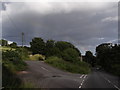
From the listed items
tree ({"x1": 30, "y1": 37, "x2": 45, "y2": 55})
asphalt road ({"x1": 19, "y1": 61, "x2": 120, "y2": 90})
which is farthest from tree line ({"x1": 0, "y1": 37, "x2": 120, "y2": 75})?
asphalt road ({"x1": 19, "y1": 61, "x2": 120, "y2": 90})

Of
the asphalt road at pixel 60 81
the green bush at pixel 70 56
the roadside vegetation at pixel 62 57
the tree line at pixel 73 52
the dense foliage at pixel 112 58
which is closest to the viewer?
the asphalt road at pixel 60 81

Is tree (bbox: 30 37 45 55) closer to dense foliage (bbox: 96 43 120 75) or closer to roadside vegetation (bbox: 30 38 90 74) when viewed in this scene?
roadside vegetation (bbox: 30 38 90 74)

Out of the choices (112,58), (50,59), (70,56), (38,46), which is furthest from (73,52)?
(38,46)

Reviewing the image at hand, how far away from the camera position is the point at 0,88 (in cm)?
1191

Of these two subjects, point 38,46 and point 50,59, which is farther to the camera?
point 38,46

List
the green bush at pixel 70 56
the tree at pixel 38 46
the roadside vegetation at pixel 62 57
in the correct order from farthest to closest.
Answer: the tree at pixel 38 46, the green bush at pixel 70 56, the roadside vegetation at pixel 62 57

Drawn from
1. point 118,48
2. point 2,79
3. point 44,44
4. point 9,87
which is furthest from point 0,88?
point 44,44

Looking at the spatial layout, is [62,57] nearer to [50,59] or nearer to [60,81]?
[50,59]

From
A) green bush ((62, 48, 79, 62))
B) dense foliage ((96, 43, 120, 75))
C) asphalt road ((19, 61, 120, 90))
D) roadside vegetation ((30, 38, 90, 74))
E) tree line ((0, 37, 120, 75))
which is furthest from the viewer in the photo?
green bush ((62, 48, 79, 62))

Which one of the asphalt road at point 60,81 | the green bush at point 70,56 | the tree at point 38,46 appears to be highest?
the tree at point 38,46

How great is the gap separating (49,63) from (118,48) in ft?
71.0

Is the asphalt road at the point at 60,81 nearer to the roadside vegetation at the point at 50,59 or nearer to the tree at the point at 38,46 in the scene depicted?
the roadside vegetation at the point at 50,59

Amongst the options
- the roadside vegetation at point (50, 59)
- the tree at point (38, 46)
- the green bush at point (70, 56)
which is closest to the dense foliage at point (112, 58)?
the roadside vegetation at point (50, 59)

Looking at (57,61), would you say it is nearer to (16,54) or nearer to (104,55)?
(16,54)
